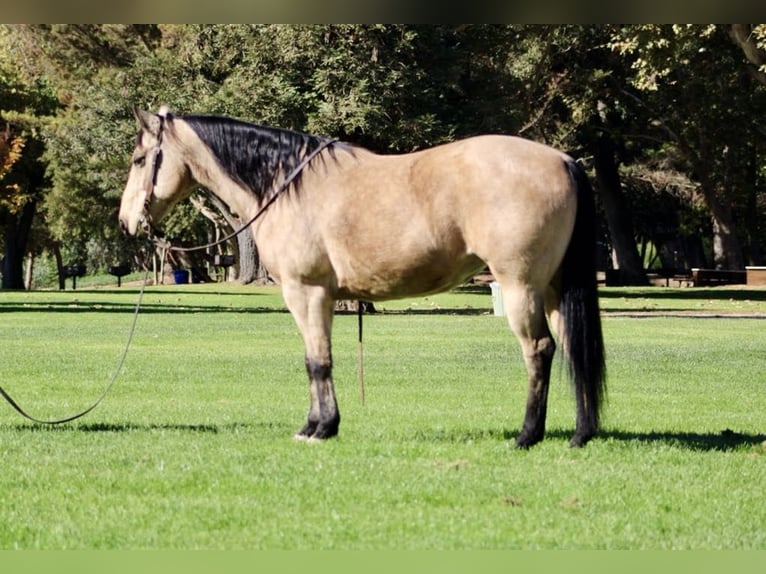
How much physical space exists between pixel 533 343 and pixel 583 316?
0.46 meters

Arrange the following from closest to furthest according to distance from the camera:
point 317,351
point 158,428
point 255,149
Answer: point 317,351 < point 255,149 < point 158,428

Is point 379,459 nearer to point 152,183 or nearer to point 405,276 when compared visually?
point 405,276

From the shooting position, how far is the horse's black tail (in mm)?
10781

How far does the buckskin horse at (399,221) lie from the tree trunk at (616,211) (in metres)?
47.9

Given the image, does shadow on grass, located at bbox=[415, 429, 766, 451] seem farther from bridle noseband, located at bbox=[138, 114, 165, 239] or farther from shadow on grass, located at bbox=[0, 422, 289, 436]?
bridle noseband, located at bbox=[138, 114, 165, 239]

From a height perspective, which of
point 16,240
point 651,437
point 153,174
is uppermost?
point 16,240

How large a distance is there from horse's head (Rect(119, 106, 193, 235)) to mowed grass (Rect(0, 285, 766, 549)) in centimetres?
191

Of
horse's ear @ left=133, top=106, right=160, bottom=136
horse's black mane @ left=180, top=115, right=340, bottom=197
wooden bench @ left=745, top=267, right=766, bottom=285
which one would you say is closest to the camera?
horse's black mane @ left=180, top=115, right=340, bottom=197

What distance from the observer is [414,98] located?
38.6 metres

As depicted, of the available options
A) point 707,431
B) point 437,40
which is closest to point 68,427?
point 707,431

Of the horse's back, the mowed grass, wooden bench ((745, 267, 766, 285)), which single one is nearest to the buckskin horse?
the horse's back

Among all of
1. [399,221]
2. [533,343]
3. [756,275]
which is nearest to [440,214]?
[399,221]

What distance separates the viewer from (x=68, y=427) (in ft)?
42.2

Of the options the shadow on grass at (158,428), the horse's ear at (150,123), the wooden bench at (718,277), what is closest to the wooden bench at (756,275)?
the wooden bench at (718,277)
